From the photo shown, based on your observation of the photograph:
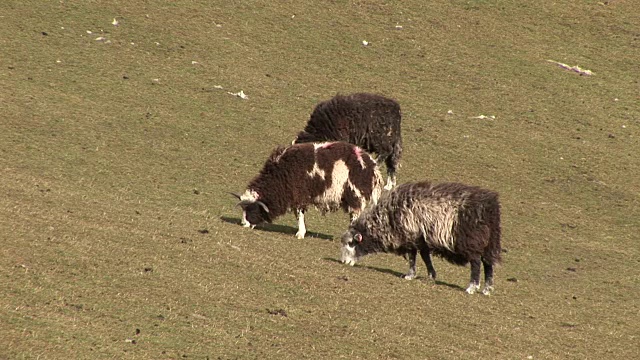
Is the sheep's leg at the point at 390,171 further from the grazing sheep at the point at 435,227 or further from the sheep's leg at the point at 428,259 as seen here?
the sheep's leg at the point at 428,259

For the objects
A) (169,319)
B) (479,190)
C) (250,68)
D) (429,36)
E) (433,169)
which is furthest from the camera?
(429,36)

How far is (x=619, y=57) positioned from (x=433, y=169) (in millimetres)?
18079

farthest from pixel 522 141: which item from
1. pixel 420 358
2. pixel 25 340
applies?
pixel 25 340

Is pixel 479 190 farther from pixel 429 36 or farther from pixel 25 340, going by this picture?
pixel 429 36

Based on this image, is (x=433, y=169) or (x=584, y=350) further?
(x=433, y=169)

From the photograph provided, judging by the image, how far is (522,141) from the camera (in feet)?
125

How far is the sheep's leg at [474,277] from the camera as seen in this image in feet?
71.1

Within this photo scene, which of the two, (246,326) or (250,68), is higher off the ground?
(246,326)

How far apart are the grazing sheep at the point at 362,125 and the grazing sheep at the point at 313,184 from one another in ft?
12.4

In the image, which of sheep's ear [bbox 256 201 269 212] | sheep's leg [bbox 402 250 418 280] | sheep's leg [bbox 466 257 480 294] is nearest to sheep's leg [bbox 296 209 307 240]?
sheep's ear [bbox 256 201 269 212]

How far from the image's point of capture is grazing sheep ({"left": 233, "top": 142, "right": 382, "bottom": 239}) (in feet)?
82.2

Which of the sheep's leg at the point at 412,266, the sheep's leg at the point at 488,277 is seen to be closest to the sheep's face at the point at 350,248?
the sheep's leg at the point at 412,266

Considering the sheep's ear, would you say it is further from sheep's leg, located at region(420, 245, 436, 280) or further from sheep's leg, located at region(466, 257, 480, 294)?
sheep's leg, located at region(466, 257, 480, 294)

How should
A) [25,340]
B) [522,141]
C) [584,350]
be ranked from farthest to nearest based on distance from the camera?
[522,141] → [584,350] → [25,340]
